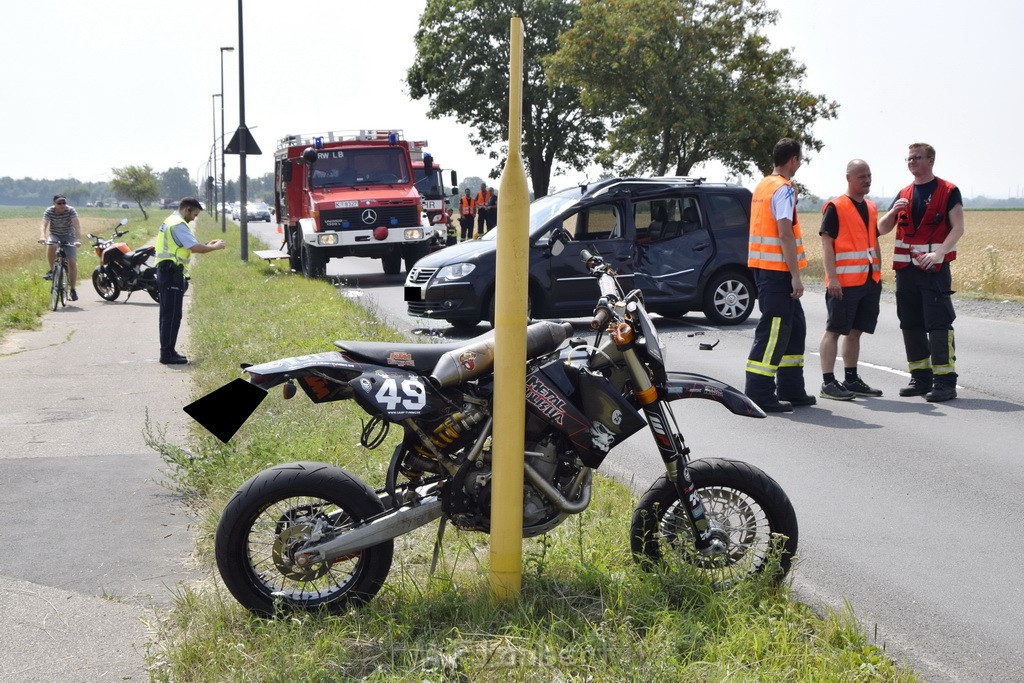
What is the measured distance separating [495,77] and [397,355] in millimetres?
44800

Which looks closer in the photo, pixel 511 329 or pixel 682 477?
pixel 511 329

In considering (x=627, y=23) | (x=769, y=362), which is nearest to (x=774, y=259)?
(x=769, y=362)

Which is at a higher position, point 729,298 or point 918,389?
point 729,298

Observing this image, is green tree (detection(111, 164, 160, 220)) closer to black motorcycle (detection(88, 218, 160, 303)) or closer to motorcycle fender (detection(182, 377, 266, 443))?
black motorcycle (detection(88, 218, 160, 303))

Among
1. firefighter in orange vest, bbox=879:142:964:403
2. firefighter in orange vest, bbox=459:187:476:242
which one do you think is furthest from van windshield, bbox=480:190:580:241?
firefighter in orange vest, bbox=459:187:476:242

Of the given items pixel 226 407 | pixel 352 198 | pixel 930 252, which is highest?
pixel 352 198

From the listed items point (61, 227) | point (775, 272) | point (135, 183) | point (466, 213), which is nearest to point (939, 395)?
point (775, 272)

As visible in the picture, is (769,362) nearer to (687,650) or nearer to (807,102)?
(687,650)

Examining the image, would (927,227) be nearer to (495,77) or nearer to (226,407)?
(226,407)

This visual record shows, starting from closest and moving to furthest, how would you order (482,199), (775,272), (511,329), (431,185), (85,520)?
1. (511,329)
2. (85,520)
3. (775,272)
4. (431,185)
5. (482,199)

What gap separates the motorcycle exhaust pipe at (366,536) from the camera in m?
3.98

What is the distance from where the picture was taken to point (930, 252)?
29.9 ft

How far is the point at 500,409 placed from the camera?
3859mm

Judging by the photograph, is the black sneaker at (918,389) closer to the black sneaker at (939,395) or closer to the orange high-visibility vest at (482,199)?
the black sneaker at (939,395)
